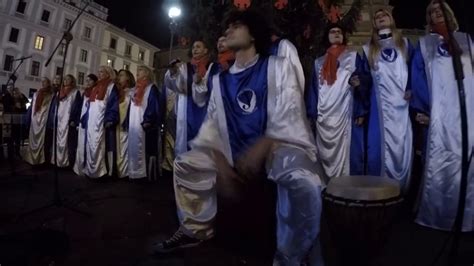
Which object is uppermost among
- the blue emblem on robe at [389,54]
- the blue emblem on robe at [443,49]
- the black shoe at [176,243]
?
the blue emblem on robe at [389,54]

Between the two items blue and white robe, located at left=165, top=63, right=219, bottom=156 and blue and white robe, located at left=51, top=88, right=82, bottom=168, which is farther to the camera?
blue and white robe, located at left=51, top=88, right=82, bottom=168

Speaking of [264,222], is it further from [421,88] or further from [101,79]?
[101,79]

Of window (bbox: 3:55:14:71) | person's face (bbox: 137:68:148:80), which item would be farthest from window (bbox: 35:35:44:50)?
person's face (bbox: 137:68:148:80)

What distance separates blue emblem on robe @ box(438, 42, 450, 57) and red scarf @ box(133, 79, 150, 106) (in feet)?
15.2

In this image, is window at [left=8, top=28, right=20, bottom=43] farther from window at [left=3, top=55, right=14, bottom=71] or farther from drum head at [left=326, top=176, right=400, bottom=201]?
drum head at [left=326, top=176, right=400, bottom=201]

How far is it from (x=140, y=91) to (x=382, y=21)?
4.16 meters

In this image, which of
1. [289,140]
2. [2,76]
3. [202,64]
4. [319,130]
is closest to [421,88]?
[319,130]

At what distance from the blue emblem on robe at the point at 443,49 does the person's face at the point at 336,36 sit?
1.11 meters

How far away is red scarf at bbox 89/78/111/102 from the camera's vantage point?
6.40 metres

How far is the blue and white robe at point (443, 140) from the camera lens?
10.8 ft

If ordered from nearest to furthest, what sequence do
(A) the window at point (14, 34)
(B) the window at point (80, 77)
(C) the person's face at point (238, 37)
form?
1. (C) the person's face at point (238, 37)
2. (A) the window at point (14, 34)
3. (B) the window at point (80, 77)

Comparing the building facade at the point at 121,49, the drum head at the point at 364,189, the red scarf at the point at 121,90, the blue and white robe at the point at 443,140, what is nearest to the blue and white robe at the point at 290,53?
the drum head at the point at 364,189

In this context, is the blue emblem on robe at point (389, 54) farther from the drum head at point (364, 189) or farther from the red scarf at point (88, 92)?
the red scarf at point (88, 92)

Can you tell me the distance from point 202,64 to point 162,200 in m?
1.87
